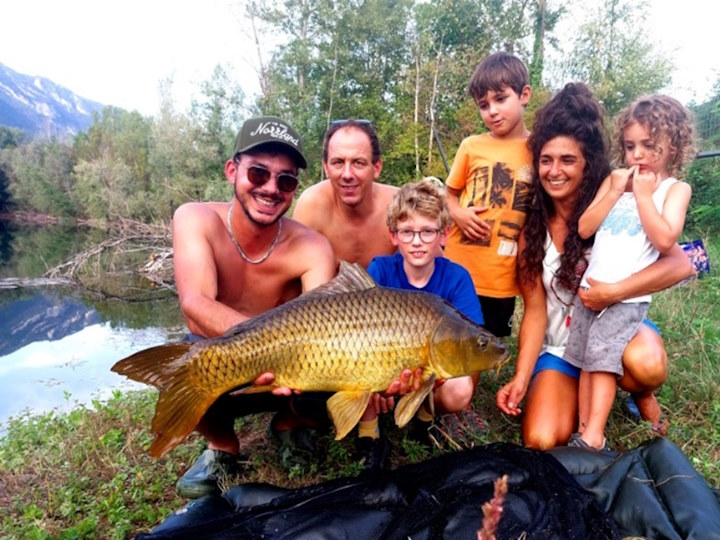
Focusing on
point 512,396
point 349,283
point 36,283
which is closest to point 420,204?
point 349,283

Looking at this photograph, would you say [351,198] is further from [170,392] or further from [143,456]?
[143,456]

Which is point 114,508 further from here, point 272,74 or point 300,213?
point 272,74

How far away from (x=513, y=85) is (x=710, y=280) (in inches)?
163

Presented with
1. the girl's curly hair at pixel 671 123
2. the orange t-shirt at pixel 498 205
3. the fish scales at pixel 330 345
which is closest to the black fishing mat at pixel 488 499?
the fish scales at pixel 330 345

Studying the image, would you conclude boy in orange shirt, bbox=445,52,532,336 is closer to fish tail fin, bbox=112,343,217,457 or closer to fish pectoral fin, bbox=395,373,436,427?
fish pectoral fin, bbox=395,373,436,427

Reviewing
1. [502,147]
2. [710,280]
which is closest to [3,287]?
[502,147]

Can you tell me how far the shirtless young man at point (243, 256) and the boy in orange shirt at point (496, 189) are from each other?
78cm

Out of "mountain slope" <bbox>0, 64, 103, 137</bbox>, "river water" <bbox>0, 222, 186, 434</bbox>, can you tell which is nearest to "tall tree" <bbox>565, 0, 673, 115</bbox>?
"river water" <bbox>0, 222, 186, 434</bbox>

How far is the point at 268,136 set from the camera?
227cm

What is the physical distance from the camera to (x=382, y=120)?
748 inches

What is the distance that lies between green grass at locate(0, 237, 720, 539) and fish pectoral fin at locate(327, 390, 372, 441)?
1.83 feet

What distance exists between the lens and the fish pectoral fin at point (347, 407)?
1.73 metres

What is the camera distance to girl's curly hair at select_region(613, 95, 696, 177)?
2127 millimetres

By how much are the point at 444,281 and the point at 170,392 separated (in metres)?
1.22
